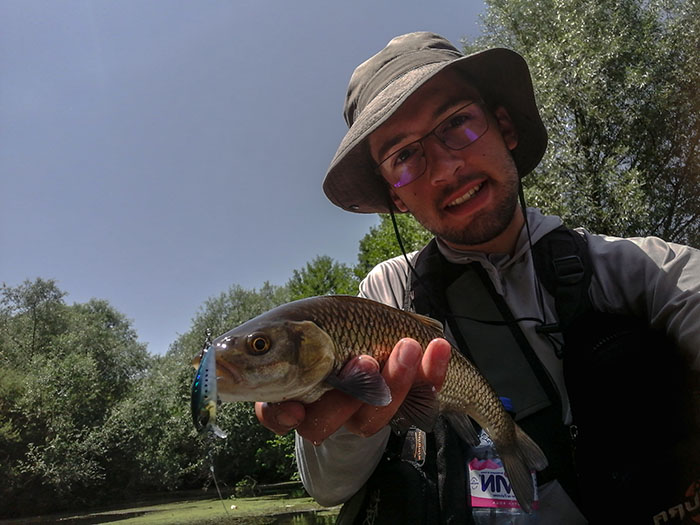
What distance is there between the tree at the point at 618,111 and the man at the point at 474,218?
38.6ft

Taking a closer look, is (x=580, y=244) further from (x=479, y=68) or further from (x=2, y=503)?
(x=2, y=503)

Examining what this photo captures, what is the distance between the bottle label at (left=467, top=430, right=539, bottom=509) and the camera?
2002 mm

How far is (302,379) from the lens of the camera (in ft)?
4.62

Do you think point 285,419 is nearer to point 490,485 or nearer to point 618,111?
point 490,485

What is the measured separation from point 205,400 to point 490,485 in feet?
4.74

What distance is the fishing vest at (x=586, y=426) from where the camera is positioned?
72.7 inches

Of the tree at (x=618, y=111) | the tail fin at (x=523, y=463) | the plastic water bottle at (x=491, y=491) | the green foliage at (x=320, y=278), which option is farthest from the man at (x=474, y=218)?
the green foliage at (x=320, y=278)

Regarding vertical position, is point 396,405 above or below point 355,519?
above

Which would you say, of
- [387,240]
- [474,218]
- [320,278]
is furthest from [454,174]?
[320,278]

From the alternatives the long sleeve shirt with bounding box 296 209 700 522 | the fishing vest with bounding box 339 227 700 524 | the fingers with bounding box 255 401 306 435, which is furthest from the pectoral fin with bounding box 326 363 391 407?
the fishing vest with bounding box 339 227 700 524

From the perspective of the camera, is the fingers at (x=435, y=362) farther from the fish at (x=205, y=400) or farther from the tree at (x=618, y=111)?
the tree at (x=618, y=111)

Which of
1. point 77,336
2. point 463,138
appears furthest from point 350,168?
point 77,336

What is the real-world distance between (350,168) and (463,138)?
70cm

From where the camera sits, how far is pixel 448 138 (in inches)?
92.9
